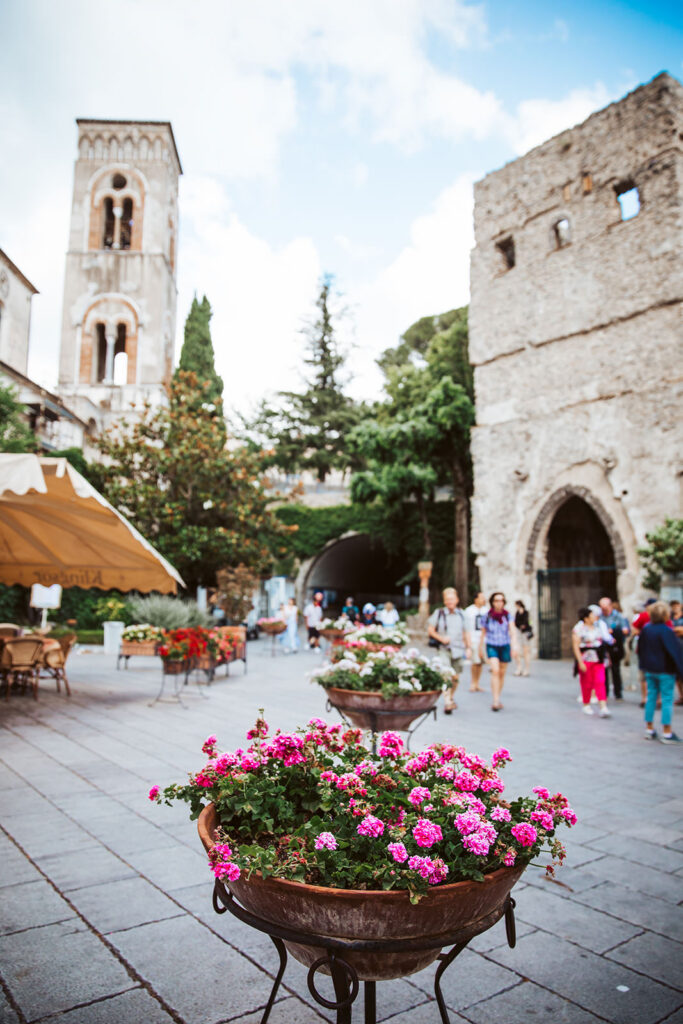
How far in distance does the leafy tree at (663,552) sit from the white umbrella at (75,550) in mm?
9697

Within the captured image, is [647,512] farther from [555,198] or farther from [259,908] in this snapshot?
[259,908]

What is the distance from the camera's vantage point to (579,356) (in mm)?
15703

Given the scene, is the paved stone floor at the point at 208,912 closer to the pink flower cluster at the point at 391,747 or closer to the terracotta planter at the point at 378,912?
the terracotta planter at the point at 378,912

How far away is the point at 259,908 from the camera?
1.89 m

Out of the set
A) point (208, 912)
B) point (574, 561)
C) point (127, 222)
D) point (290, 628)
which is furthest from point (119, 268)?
point (208, 912)

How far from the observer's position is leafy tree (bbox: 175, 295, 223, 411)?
31.3 m

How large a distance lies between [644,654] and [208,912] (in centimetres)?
552

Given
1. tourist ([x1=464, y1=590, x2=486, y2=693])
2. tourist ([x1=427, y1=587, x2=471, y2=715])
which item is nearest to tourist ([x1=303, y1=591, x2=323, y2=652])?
tourist ([x1=464, y1=590, x2=486, y2=693])

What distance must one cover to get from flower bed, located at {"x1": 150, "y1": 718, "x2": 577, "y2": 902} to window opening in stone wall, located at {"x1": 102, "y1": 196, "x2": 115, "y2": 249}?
115 ft

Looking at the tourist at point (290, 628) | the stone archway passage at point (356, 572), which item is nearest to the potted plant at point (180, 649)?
the tourist at point (290, 628)

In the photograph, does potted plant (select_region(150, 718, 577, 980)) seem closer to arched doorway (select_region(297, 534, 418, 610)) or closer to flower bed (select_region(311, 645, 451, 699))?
flower bed (select_region(311, 645, 451, 699))

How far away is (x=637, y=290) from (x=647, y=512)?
506cm

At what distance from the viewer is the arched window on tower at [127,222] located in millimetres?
32688

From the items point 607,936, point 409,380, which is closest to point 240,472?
point 409,380
